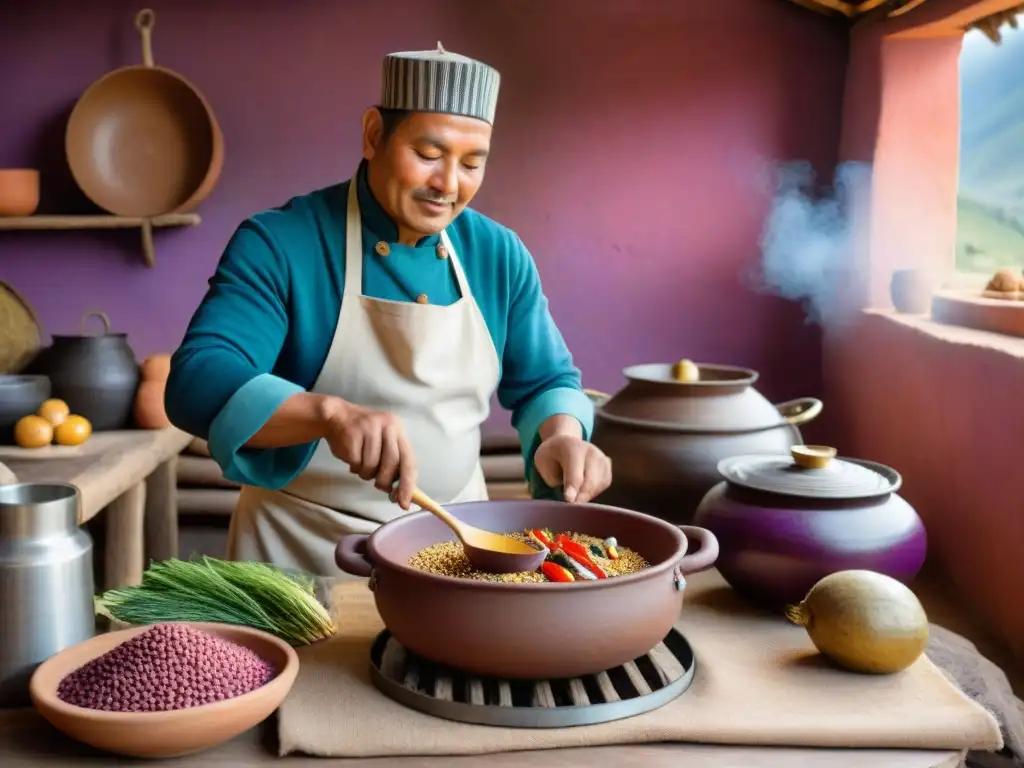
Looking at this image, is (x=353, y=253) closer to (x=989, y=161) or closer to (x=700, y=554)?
(x=700, y=554)

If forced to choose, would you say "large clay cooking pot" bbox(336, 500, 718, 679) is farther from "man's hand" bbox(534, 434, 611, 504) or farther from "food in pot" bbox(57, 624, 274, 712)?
"man's hand" bbox(534, 434, 611, 504)

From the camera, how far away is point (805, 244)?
12.7 feet

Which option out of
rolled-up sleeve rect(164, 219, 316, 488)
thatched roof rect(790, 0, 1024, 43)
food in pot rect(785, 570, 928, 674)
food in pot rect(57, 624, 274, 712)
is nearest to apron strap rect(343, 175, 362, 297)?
rolled-up sleeve rect(164, 219, 316, 488)

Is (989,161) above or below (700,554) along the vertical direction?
above

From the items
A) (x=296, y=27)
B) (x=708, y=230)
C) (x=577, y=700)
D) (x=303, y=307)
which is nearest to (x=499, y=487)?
(x=708, y=230)

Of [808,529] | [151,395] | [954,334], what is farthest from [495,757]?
[151,395]

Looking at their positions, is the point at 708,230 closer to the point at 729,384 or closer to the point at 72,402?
the point at 729,384

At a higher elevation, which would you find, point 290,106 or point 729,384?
point 290,106

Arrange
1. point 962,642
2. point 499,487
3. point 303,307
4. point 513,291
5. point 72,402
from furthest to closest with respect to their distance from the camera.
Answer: point 499,487
point 72,402
point 962,642
point 513,291
point 303,307

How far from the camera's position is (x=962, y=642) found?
84.0 inches

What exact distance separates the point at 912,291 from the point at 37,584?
2882mm

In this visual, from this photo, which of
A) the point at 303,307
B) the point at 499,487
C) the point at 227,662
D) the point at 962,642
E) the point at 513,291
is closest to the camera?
the point at 227,662

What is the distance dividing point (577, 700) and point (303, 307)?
854mm

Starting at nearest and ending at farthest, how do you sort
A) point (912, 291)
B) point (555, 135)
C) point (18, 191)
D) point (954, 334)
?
point (954, 334) < point (912, 291) < point (18, 191) < point (555, 135)
